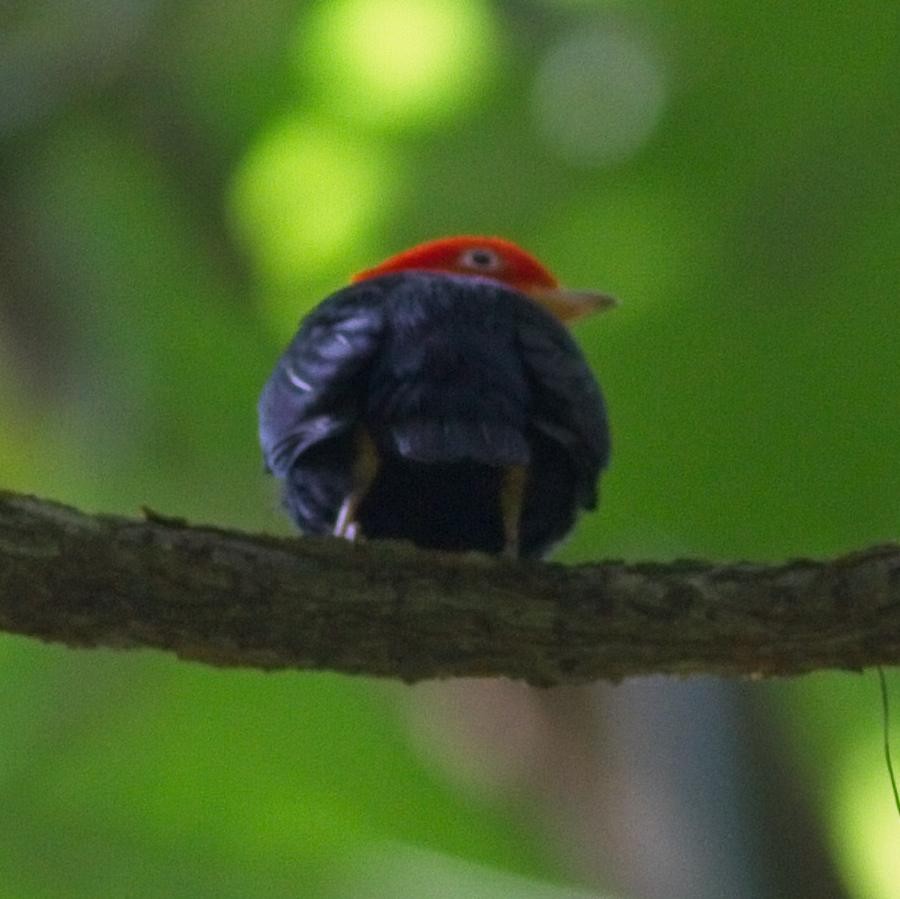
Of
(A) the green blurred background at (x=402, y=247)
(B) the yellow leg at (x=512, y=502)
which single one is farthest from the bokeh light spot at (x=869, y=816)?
(B) the yellow leg at (x=512, y=502)

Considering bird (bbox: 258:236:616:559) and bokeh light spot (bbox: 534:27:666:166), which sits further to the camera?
bokeh light spot (bbox: 534:27:666:166)

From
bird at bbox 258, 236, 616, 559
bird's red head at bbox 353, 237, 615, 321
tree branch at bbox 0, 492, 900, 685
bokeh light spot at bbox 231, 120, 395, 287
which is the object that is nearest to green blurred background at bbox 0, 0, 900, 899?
bokeh light spot at bbox 231, 120, 395, 287

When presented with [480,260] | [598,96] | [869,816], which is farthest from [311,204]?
[869,816]

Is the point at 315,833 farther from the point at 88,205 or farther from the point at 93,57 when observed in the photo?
the point at 93,57

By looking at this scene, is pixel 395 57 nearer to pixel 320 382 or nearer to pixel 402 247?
pixel 402 247

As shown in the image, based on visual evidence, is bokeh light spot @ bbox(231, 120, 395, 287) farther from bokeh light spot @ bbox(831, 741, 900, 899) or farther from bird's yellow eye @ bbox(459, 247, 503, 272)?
bokeh light spot @ bbox(831, 741, 900, 899)

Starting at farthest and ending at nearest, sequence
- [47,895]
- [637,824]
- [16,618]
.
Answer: [47,895], [637,824], [16,618]

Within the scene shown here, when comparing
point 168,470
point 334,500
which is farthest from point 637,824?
point 168,470
